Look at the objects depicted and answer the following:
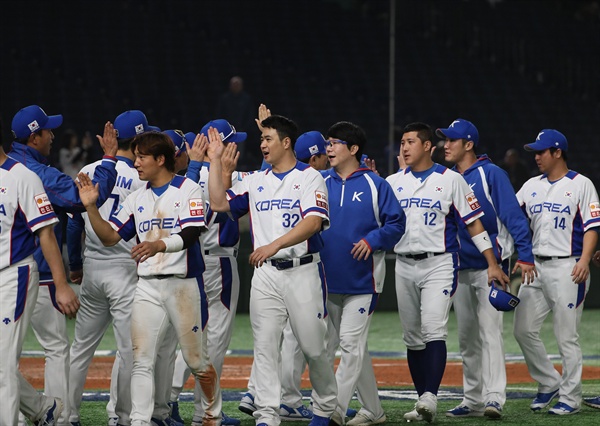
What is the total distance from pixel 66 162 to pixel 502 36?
11.8 metres

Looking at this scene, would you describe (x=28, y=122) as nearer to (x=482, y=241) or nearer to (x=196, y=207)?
(x=196, y=207)

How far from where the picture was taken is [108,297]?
21.1 ft

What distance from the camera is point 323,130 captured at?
746 inches

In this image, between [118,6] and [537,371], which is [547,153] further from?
[118,6]

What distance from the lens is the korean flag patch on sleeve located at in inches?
231

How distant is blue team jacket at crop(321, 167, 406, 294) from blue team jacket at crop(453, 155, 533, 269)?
77 cm

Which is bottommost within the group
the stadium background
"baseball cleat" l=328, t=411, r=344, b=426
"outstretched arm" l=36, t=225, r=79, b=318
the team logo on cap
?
"baseball cleat" l=328, t=411, r=344, b=426

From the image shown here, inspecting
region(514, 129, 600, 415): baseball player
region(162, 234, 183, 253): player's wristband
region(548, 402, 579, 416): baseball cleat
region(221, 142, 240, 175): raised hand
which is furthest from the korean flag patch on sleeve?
region(548, 402, 579, 416): baseball cleat

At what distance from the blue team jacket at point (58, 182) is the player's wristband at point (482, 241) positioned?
7.82 ft

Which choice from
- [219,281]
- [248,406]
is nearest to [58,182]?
[219,281]

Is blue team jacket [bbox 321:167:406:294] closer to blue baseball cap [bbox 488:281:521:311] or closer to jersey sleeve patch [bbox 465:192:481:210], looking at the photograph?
jersey sleeve patch [bbox 465:192:481:210]

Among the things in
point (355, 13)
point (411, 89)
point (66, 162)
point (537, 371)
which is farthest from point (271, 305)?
point (355, 13)

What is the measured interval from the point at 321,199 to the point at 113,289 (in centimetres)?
137

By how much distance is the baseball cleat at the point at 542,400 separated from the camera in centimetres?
739
